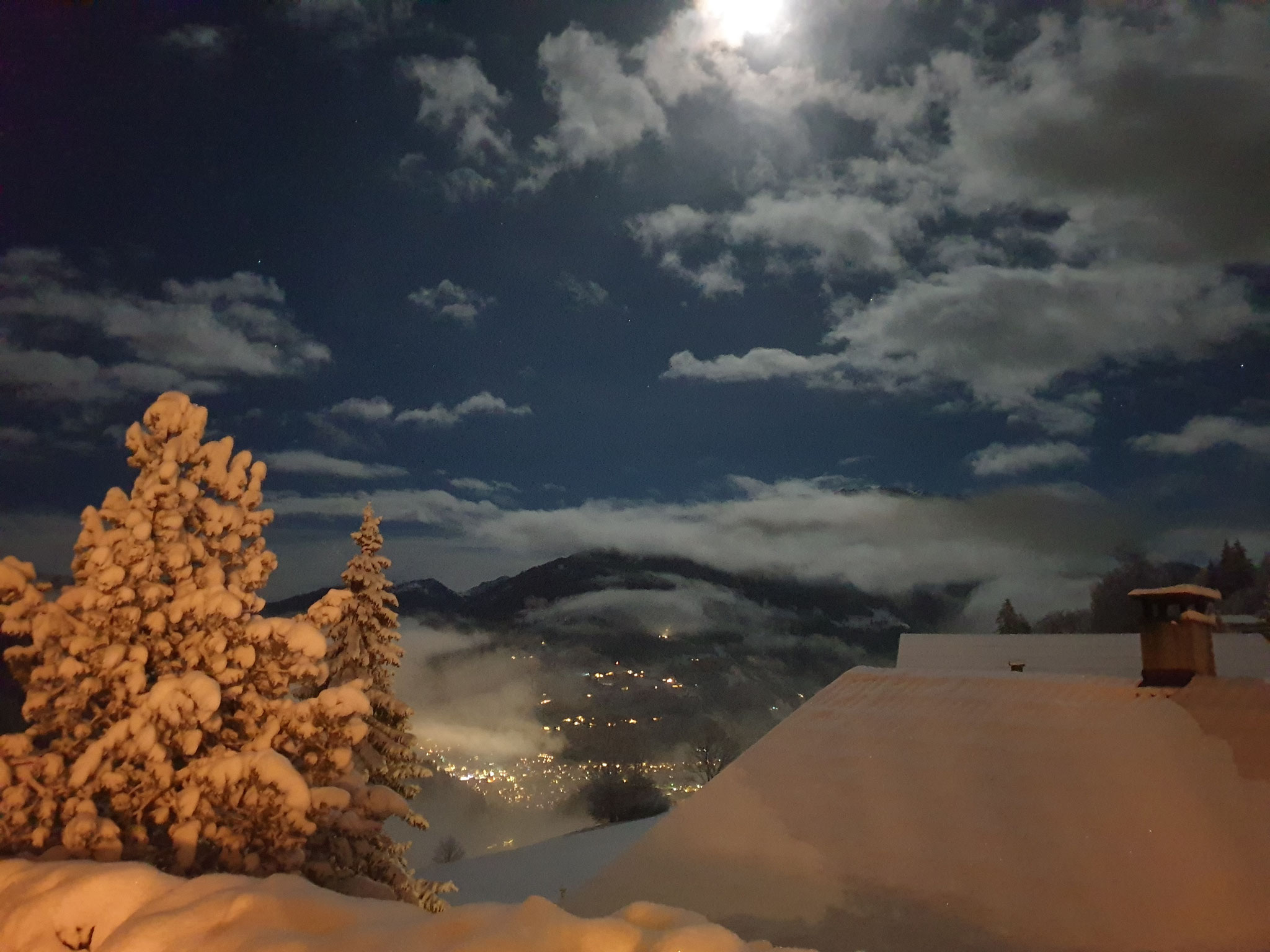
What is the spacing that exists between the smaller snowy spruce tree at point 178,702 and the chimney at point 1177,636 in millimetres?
10119

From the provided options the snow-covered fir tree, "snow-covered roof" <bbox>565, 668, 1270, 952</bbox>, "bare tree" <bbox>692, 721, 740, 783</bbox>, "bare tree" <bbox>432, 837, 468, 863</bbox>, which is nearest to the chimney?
"snow-covered roof" <bbox>565, 668, 1270, 952</bbox>

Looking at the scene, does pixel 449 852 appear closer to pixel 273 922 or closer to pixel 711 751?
pixel 711 751

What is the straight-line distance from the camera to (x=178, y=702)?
6.73m

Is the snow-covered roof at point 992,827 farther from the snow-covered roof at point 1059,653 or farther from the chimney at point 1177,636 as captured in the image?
the snow-covered roof at point 1059,653

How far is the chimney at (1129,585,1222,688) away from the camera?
10641mm

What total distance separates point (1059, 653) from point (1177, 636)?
46.4ft

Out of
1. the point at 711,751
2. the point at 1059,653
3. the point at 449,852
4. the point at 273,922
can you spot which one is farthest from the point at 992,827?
the point at 711,751

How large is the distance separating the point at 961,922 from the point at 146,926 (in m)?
7.48

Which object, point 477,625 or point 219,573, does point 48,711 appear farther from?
point 477,625

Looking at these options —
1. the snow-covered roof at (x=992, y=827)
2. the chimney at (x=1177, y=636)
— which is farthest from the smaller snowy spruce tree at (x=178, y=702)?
the chimney at (x=1177, y=636)

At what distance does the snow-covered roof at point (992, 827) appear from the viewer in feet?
24.8

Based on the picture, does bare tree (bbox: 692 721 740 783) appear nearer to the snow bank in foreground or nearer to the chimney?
the chimney

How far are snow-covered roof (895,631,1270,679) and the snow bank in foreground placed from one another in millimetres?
17652

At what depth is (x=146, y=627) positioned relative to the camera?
7.55m
